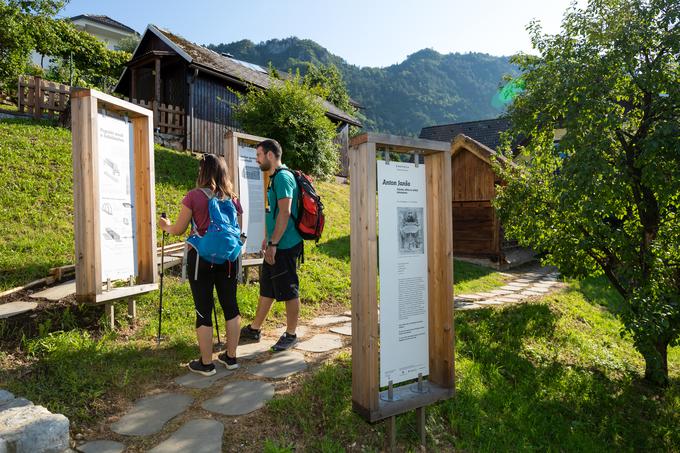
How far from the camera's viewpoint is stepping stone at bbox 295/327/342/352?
458 centimetres

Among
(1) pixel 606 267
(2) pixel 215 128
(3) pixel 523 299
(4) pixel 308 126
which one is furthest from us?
(2) pixel 215 128

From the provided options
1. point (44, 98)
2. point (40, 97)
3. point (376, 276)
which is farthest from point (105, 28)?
point (376, 276)

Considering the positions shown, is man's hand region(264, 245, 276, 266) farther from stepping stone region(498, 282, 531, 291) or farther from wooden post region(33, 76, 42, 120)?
wooden post region(33, 76, 42, 120)

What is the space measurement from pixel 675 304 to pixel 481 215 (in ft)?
26.5

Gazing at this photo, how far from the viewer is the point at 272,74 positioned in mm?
13211

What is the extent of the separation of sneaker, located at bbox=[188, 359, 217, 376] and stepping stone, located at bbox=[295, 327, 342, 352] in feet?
3.35

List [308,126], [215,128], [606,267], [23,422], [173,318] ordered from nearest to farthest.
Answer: [23,422]
[173,318]
[606,267]
[308,126]
[215,128]

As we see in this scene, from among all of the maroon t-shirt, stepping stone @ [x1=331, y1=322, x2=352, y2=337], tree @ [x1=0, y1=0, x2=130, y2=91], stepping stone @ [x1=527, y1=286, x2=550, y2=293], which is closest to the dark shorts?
the maroon t-shirt

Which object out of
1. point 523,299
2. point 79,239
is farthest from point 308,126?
point 79,239

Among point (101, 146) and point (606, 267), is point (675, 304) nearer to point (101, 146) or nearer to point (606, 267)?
point (606, 267)

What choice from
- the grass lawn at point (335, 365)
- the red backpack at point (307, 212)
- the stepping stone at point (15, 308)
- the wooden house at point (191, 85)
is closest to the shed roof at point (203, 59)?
the wooden house at point (191, 85)

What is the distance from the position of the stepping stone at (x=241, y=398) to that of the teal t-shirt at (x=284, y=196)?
132cm

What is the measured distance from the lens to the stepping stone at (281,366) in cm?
387

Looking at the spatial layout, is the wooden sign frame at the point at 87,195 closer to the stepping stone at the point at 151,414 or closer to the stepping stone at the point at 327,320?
the stepping stone at the point at 151,414
